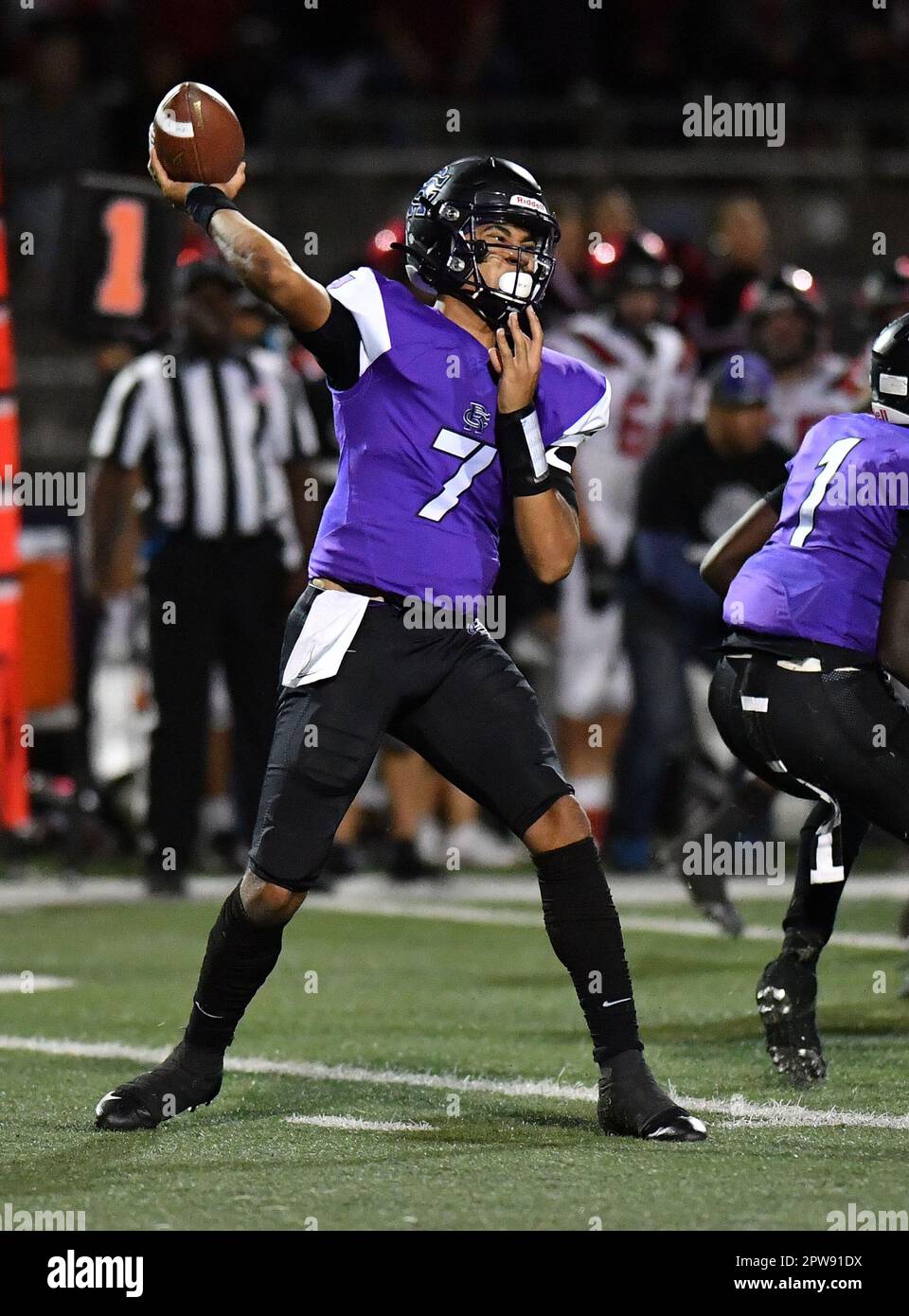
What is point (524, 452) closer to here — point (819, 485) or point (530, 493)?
point (530, 493)

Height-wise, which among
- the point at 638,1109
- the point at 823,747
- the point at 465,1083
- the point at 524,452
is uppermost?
the point at 524,452

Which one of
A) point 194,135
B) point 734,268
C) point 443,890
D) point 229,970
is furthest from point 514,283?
point 734,268

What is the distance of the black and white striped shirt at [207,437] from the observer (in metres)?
8.57

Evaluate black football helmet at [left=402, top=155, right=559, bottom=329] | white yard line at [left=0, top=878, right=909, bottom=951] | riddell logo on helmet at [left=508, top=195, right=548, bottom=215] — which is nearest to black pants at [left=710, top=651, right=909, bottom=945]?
black football helmet at [left=402, top=155, right=559, bottom=329]

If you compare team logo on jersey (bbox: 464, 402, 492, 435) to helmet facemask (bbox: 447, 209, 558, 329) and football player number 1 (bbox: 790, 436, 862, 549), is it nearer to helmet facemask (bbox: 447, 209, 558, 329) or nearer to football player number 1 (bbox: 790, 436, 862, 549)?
helmet facemask (bbox: 447, 209, 558, 329)

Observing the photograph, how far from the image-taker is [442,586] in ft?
14.6

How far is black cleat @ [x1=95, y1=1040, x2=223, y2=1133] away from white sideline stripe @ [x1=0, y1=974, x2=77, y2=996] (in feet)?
6.29

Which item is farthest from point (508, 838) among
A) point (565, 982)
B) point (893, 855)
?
point (565, 982)

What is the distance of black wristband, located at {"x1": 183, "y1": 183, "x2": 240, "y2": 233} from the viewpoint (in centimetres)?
438

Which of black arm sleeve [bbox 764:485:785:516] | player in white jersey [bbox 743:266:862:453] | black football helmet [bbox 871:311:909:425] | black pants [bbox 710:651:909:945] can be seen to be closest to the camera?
black pants [bbox 710:651:909:945]

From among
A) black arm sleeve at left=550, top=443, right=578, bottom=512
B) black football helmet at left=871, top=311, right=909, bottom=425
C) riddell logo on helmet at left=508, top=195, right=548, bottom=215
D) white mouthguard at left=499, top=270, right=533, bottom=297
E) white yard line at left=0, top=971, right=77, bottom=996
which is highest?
riddell logo on helmet at left=508, top=195, right=548, bottom=215

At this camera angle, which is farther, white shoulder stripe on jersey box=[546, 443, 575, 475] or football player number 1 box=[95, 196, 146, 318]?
football player number 1 box=[95, 196, 146, 318]

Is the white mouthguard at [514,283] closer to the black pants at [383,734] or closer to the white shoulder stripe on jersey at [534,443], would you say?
the white shoulder stripe on jersey at [534,443]

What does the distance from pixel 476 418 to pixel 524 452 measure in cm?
15
